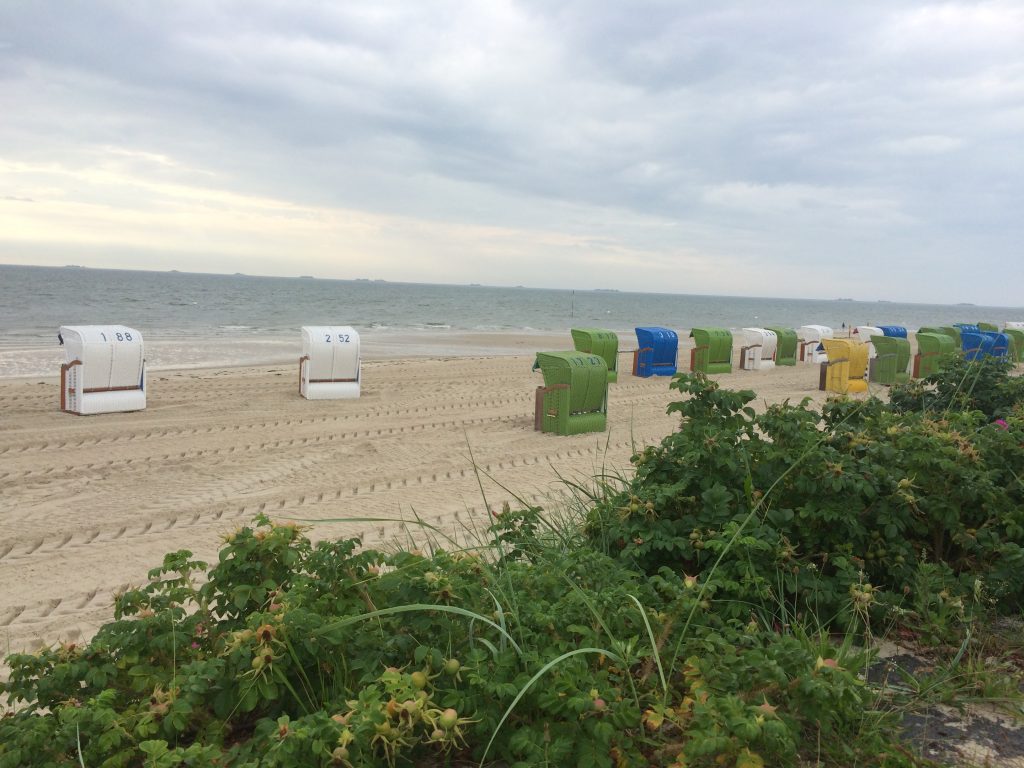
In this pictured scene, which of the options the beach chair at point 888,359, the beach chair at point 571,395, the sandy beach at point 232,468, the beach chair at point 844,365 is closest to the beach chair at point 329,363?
the sandy beach at point 232,468

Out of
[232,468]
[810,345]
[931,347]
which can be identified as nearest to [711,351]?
[931,347]

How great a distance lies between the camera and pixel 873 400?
407 centimetres

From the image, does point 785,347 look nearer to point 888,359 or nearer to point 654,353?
point 888,359

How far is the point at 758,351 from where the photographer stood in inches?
747

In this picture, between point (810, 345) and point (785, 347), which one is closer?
point (785, 347)

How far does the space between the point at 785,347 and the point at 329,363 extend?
525 inches

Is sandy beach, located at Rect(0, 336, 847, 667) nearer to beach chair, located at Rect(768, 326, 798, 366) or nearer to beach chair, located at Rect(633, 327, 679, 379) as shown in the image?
beach chair, located at Rect(633, 327, 679, 379)

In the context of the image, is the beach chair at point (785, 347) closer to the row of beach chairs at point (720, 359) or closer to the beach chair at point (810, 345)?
the row of beach chairs at point (720, 359)

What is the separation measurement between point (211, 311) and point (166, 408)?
1520 inches

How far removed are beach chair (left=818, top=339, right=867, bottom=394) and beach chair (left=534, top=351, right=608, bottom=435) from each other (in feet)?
22.1

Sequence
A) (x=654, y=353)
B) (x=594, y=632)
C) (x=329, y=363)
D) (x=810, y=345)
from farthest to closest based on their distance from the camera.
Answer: (x=810, y=345) < (x=654, y=353) < (x=329, y=363) < (x=594, y=632)

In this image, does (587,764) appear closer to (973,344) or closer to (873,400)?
(873,400)

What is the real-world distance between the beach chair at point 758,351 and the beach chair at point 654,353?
3.02 m

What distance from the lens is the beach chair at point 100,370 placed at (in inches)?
412
